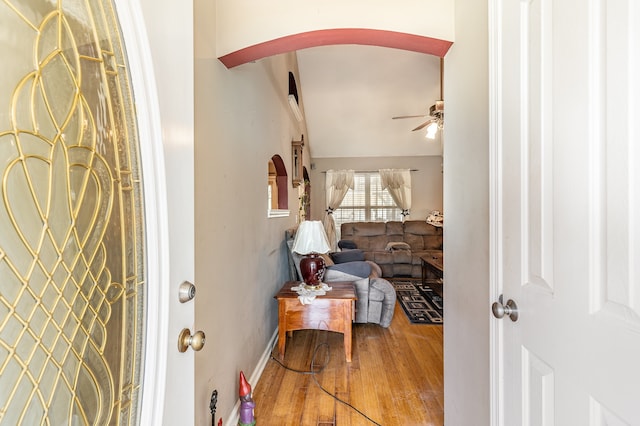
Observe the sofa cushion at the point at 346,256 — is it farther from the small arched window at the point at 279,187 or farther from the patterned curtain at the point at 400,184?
the patterned curtain at the point at 400,184

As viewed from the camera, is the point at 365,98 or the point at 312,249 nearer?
the point at 312,249

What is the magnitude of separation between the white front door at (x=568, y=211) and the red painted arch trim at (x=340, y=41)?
470 millimetres

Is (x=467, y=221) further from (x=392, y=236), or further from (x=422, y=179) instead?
(x=422, y=179)

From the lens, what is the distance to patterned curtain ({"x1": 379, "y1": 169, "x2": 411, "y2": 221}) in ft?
22.4

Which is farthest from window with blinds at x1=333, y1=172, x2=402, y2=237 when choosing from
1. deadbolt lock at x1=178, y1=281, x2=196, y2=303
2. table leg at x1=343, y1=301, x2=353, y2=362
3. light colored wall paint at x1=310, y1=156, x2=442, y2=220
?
deadbolt lock at x1=178, y1=281, x2=196, y2=303

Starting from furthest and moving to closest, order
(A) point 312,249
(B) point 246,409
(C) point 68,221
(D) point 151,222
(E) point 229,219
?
1. (A) point 312,249
2. (E) point 229,219
3. (B) point 246,409
4. (D) point 151,222
5. (C) point 68,221

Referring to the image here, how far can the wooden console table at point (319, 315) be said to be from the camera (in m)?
2.41

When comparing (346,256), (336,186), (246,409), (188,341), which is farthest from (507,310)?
(336,186)

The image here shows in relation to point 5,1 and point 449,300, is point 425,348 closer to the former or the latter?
point 449,300

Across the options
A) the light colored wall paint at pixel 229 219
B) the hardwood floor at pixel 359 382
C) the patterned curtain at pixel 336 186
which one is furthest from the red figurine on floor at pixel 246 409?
the patterned curtain at pixel 336 186

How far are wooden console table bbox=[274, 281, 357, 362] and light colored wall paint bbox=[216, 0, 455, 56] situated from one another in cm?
185

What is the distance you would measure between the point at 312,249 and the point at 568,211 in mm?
2019

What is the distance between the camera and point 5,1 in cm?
37

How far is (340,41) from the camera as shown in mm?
1526
